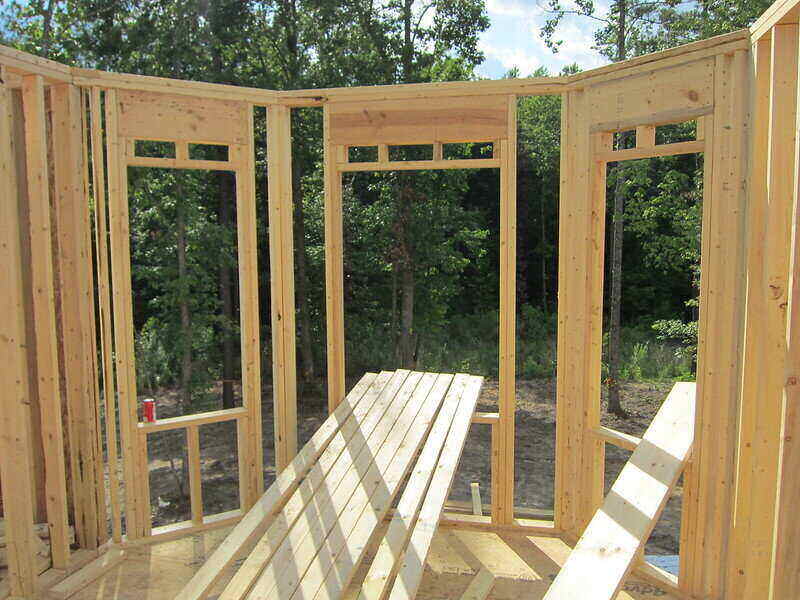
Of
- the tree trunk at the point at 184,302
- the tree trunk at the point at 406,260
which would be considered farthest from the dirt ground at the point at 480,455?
the tree trunk at the point at 406,260

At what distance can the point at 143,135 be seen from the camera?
197 inches

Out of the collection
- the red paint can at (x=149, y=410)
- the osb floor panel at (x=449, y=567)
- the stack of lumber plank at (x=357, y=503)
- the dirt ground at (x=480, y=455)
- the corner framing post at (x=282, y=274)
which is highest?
the corner framing post at (x=282, y=274)

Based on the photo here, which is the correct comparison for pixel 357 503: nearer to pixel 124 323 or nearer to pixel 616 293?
pixel 124 323

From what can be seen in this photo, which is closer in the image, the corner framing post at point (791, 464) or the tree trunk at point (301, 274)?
the corner framing post at point (791, 464)

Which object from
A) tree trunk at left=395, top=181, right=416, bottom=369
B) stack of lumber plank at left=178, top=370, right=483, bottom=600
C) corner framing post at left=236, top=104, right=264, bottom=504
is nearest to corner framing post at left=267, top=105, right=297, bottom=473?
corner framing post at left=236, top=104, right=264, bottom=504

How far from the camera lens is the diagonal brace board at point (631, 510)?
10.4 feet

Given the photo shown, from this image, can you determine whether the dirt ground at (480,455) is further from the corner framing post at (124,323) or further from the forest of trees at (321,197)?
the corner framing post at (124,323)

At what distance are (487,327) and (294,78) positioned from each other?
786 cm

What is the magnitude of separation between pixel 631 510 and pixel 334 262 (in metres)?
3.02

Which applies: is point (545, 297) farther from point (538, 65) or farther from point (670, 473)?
point (538, 65)

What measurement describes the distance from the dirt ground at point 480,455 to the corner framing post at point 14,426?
5700 mm

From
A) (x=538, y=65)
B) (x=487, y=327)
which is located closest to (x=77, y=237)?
(x=487, y=327)

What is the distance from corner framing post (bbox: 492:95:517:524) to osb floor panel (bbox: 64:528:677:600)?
0.36 m

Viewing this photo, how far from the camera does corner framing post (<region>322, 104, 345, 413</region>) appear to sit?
5.45 meters
